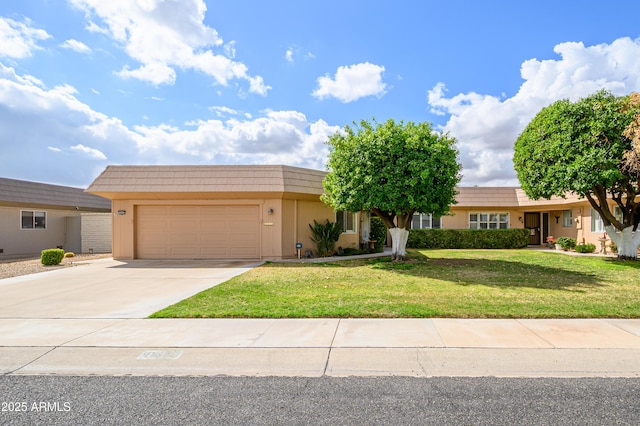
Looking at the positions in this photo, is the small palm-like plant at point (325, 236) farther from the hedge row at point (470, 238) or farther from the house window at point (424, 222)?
the house window at point (424, 222)

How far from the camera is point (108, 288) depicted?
30.4 ft

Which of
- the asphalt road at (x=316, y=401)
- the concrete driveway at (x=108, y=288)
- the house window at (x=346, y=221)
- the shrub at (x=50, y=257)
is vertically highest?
the house window at (x=346, y=221)

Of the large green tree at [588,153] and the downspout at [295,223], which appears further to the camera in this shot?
the downspout at [295,223]

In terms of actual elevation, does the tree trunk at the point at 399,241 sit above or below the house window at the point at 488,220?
below

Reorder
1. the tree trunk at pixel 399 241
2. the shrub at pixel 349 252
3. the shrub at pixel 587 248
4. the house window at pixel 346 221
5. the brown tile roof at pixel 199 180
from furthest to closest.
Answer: the shrub at pixel 587 248 → the house window at pixel 346 221 → the shrub at pixel 349 252 → the brown tile roof at pixel 199 180 → the tree trunk at pixel 399 241

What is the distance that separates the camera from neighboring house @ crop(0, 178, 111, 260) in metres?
18.8

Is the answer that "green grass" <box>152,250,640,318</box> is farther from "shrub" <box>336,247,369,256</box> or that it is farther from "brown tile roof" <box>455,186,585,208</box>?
"brown tile roof" <box>455,186,585,208</box>

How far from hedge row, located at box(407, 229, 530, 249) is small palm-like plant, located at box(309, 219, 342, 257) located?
733 cm

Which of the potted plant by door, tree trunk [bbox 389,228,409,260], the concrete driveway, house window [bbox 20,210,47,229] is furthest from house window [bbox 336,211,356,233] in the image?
house window [bbox 20,210,47,229]

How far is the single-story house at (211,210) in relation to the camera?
14867mm

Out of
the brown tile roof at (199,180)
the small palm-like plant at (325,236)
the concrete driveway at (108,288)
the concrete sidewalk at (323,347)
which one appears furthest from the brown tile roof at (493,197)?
the concrete sidewalk at (323,347)

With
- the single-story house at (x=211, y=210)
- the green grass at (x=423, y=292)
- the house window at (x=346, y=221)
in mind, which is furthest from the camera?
the house window at (x=346, y=221)

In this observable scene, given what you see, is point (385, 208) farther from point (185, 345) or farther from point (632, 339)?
point (185, 345)

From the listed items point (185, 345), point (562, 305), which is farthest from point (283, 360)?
point (562, 305)
